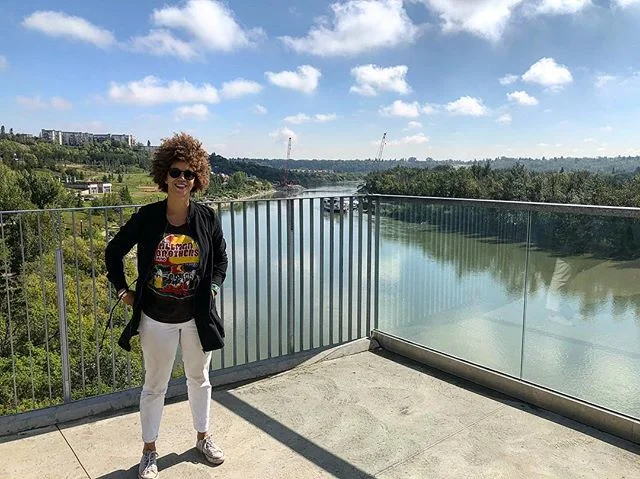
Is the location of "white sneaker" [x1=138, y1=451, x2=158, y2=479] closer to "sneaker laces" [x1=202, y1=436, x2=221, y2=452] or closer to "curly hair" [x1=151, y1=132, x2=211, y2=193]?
"sneaker laces" [x1=202, y1=436, x2=221, y2=452]

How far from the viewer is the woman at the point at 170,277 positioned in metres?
1.91

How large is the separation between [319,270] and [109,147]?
336 ft

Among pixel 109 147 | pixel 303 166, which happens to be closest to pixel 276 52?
pixel 303 166

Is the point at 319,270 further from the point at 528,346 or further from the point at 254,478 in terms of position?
the point at 254,478

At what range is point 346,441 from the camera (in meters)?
2.37

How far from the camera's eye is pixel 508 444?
2.34 meters

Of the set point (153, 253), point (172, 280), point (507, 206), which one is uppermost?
point (507, 206)

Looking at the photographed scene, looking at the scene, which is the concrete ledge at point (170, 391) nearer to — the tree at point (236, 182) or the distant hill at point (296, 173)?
the tree at point (236, 182)

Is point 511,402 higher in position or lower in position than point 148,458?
lower

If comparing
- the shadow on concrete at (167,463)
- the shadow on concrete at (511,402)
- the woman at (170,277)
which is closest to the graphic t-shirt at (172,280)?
the woman at (170,277)

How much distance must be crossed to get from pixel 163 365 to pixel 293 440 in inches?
32.2

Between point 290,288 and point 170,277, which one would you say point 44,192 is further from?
point 170,277

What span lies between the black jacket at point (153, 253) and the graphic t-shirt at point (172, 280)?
23 mm

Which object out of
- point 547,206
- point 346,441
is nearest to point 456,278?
point 547,206
